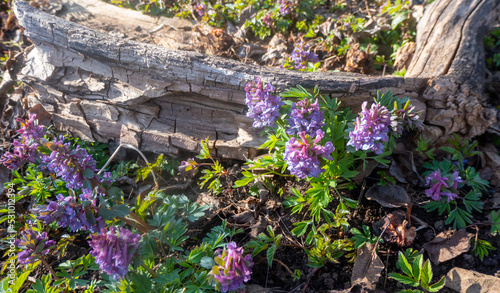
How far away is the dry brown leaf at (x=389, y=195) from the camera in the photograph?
2.73 m

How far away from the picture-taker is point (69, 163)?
2.17 meters

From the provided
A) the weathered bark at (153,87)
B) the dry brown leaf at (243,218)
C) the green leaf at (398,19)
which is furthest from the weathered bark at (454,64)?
the dry brown leaf at (243,218)

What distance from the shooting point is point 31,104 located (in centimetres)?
383

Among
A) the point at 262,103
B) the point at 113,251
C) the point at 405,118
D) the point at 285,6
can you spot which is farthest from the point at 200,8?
the point at 113,251

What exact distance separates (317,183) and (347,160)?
0.97 feet

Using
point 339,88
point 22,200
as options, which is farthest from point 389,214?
A: point 22,200

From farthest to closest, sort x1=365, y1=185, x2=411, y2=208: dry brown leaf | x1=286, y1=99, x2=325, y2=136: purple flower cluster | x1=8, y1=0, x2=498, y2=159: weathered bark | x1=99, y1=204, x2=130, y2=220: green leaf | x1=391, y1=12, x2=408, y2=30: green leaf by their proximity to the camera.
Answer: x1=391, y1=12, x2=408, y2=30: green leaf → x1=8, y1=0, x2=498, y2=159: weathered bark → x1=365, y1=185, x2=411, y2=208: dry brown leaf → x1=286, y1=99, x2=325, y2=136: purple flower cluster → x1=99, y1=204, x2=130, y2=220: green leaf

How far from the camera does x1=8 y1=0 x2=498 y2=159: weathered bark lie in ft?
10.0

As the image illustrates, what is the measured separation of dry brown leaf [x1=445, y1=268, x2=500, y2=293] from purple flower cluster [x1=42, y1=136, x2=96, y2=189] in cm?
267

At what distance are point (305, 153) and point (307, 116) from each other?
388 millimetres

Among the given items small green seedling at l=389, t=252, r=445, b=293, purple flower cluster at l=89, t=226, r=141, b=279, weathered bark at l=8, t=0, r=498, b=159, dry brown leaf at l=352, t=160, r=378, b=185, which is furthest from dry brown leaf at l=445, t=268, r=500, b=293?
purple flower cluster at l=89, t=226, r=141, b=279

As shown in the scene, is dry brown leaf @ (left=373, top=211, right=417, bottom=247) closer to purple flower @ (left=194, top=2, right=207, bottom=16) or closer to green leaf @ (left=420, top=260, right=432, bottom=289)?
green leaf @ (left=420, top=260, right=432, bottom=289)

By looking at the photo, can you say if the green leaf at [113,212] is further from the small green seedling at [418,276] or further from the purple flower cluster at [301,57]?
the purple flower cluster at [301,57]

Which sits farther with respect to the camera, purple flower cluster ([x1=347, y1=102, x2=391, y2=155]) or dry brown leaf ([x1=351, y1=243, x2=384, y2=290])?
dry brown leaf ([x1=351, y1=243, x2=384, y2=290])
